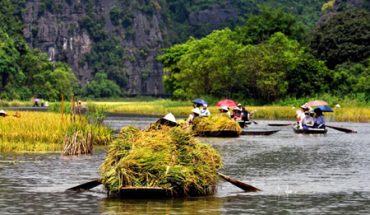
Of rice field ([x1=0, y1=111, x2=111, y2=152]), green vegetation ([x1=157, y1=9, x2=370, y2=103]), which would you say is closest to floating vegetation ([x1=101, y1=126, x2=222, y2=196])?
rice field ([x1=0, y1=111, x2=111, y2=152])

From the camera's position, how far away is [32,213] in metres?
20.5

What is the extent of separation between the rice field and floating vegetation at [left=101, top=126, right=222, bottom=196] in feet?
38.8

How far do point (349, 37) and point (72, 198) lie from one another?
270 ft

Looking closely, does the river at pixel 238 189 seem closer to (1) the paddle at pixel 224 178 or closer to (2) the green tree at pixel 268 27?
(1) the paddle at pixel 224 178

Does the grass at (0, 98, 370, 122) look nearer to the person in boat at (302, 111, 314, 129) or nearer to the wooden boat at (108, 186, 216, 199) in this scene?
the person in boat at (302, 111, 314, 129)

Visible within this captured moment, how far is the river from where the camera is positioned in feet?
69.9

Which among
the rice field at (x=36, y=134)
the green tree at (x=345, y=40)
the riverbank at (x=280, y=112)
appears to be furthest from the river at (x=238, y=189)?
the green tree at (x=345, y=40)

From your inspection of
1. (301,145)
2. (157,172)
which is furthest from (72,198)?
(301,145)

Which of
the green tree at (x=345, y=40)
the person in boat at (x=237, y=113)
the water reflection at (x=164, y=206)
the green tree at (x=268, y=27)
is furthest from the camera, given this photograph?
the green tree at (x=268, y=27)

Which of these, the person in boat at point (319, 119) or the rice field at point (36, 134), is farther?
the person in boat at point (319, 119)

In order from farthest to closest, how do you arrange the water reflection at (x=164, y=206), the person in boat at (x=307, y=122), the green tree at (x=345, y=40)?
1. the green tree at (x=345, y=40)
2. the person in boat at (x=307, y=122)
3. the water reflection at (x=164, y=206)

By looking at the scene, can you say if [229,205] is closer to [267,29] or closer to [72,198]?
[72,198]

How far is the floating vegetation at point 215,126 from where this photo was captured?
162 feet

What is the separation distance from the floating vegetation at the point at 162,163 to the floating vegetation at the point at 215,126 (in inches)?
998
